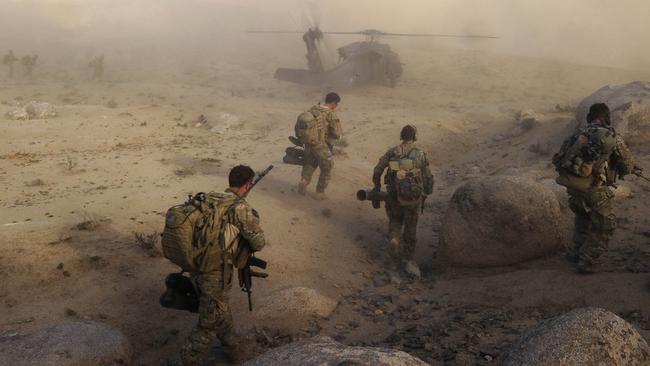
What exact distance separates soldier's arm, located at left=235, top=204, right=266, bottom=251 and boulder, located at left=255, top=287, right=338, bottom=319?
134cm

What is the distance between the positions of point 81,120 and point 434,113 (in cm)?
1016

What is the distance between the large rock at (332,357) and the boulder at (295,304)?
Answer: 2140 millimetres

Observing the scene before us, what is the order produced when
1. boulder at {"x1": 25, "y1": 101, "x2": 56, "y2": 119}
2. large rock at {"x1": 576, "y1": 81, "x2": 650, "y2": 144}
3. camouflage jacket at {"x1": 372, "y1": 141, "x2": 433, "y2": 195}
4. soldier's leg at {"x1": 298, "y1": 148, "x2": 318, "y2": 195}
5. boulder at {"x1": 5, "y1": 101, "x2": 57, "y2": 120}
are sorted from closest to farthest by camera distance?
camouflage jacket at {"x1": 372, "y1": 141, "x2": 433, "y2": 195}
soldier's leg at {"x1": 298, "y1": 148, "x2": 318, "y2": 195}
large rock at {"x1": 576, "y1": 81, "x2": 650, "y2": 144}
boulder at {"x1": 5, "y1": 101, "x2": 57, "y2": 120}
boulder at {"x1": 25, "y1": 101, "x2": 56, "y2": 119}

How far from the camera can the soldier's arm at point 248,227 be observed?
12.6ft

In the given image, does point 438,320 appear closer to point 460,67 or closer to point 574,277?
point 574,277

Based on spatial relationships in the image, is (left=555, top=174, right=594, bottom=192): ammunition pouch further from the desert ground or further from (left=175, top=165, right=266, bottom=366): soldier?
(left=175, top=165, right=266, bottom=366): soldier

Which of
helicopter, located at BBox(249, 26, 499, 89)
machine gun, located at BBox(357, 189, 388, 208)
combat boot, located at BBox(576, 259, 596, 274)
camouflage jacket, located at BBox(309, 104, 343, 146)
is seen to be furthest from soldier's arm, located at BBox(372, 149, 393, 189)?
helicopter, located at BBox(249, 26, 499, 89)

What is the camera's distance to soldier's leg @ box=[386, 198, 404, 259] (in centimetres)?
671

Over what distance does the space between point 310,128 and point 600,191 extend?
14.5 ft

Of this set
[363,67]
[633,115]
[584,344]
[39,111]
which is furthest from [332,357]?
[363,67]

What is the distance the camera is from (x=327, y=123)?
27.3 ft

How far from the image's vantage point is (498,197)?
5.86m

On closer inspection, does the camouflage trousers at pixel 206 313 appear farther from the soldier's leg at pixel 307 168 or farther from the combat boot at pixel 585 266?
the soldier's leg at pixel 307 168

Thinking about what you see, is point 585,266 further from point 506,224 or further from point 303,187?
point 303,187
